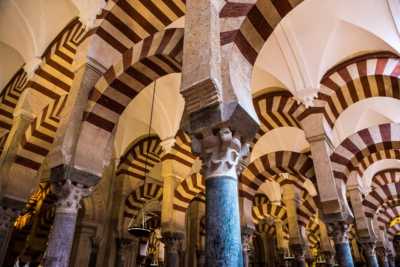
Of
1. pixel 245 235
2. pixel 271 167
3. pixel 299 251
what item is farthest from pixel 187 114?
pixel 299 251

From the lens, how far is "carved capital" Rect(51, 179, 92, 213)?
3.71 metres

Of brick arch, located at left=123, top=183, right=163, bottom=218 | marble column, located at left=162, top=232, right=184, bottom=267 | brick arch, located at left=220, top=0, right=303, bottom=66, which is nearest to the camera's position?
brick arch, located at left=220, top=0, right=303, bottom=66

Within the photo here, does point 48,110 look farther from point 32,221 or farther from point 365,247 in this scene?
point 365,247

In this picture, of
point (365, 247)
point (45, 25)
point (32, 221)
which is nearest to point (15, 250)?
point (32, 221)

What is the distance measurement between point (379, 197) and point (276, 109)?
5.63 meters

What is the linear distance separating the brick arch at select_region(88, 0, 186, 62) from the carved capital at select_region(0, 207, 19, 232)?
115 inches

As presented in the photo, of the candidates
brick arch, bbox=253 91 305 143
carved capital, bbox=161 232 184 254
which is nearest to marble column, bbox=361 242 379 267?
brick arch, bbox=253 91 305 143

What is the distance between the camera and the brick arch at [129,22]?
472 centimetres

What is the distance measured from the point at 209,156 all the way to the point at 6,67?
273 inches

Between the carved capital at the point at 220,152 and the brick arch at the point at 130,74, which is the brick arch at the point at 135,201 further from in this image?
the carved capital at the point at 220,152

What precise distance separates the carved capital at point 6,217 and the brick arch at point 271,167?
4.61 metres

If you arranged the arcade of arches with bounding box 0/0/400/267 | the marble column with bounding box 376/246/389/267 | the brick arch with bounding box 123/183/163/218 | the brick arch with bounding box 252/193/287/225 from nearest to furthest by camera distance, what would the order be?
the arcade of arches with bounding box 0/0/400/267, the brick arch with bounding box 123/183/163/218, the marble column with bounding box 376/246/389/267, the brick arch with bounding box 252/193/287/225

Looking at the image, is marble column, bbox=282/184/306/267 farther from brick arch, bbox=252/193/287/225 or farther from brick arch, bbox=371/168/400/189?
brick arch, bbox=371/168/400/189

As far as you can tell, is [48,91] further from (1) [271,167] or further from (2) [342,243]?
(2) [342,243]
